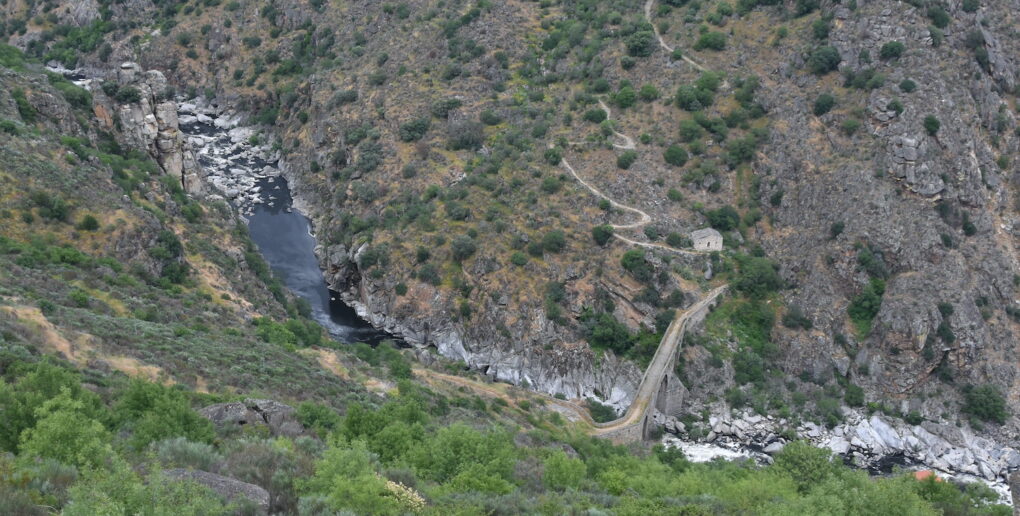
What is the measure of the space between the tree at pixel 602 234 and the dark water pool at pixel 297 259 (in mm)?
19375

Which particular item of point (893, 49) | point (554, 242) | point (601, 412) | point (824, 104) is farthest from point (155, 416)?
point (893, 49)

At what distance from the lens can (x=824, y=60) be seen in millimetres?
86875

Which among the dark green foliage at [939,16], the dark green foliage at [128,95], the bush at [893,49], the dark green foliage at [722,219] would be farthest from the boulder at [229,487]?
the dark green foliage at [939,16]

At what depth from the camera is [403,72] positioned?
102 metres

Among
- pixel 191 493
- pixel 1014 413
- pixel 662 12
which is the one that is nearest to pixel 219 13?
pixel 662 12

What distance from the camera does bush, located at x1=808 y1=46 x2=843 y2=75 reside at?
A: 8681cm

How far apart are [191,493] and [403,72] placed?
274ft

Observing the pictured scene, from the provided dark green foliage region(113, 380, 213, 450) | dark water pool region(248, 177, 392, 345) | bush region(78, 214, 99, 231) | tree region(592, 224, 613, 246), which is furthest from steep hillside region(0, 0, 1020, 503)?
dark green foliage region(113, 380, 213, 450)

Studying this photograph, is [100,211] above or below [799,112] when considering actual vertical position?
above

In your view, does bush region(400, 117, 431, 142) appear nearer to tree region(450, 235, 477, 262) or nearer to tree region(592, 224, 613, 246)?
tree region(450, 235, 477, 262)

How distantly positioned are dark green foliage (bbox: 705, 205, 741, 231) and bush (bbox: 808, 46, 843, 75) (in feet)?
53.9

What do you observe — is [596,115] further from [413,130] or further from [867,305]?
[867,305]

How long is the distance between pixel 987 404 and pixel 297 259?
59.2 m

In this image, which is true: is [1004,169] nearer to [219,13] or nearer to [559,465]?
[559,465]
